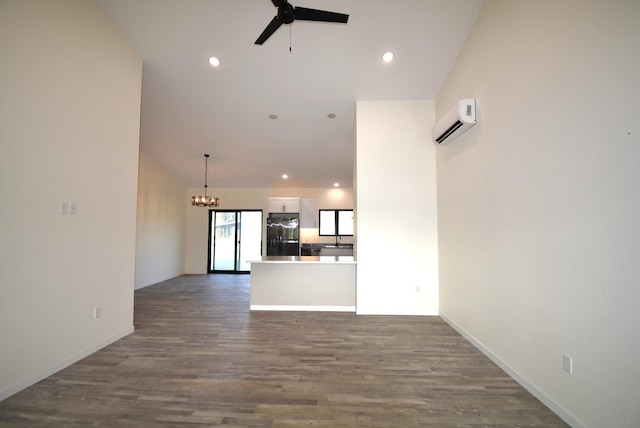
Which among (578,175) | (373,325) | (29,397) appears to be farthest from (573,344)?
(29,397)

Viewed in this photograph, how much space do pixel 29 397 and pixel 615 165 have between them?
13.3 feet

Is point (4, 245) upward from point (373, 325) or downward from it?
upward

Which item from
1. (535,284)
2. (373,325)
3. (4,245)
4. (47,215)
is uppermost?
(47,215)

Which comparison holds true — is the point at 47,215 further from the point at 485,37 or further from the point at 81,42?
the point at 485,37

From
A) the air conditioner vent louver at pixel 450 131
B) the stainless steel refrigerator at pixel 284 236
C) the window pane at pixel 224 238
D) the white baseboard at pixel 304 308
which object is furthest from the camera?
the window pane at pixel 224 238

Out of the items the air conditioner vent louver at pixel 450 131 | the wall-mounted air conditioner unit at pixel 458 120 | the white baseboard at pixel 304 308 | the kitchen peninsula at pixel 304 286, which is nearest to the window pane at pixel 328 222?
the kitchen peninsula at pixel 304 286

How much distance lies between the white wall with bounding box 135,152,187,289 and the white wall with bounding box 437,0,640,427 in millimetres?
6309

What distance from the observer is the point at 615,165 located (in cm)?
150

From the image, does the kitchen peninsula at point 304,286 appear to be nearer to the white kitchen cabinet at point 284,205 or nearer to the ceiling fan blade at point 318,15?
the ceiling fan blade at point 318,15

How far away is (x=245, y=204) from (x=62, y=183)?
5556 mm

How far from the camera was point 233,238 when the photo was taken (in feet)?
26.6

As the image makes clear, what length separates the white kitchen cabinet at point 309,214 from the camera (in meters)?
7.63

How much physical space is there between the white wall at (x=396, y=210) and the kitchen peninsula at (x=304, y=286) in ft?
0.87

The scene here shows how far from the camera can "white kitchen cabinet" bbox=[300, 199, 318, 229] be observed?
7.63 m
